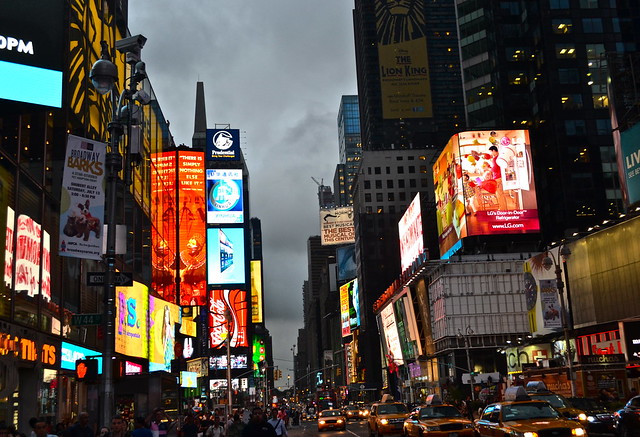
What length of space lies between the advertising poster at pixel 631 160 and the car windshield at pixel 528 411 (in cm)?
4032

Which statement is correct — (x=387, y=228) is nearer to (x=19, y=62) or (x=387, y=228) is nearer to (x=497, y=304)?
(x=497, y=304)

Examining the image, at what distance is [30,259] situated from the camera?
2673 centimetres

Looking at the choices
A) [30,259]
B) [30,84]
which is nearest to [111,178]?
[30,84]

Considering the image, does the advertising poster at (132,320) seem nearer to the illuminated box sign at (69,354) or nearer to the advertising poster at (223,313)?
the illuminated box sign at (69,354)

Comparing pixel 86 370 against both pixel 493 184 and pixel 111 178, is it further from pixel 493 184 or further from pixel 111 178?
pixel 493 184

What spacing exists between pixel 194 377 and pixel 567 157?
63.0m

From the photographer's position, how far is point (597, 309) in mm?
60562

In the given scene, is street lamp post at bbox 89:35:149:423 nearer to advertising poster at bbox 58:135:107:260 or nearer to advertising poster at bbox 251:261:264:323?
advertising poster at bbox 58:135:107:260

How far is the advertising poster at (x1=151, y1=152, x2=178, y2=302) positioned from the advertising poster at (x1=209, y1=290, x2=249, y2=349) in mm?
31228

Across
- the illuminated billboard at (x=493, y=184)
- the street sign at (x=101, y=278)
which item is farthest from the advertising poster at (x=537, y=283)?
the street sign at (x=101, y=278)

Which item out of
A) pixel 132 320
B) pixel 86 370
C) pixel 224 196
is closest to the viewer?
pixel 86 370

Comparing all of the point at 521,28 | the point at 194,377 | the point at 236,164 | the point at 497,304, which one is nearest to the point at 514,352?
the point at 497,304

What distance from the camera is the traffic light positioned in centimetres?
1639

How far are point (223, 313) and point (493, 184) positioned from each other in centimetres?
4409
